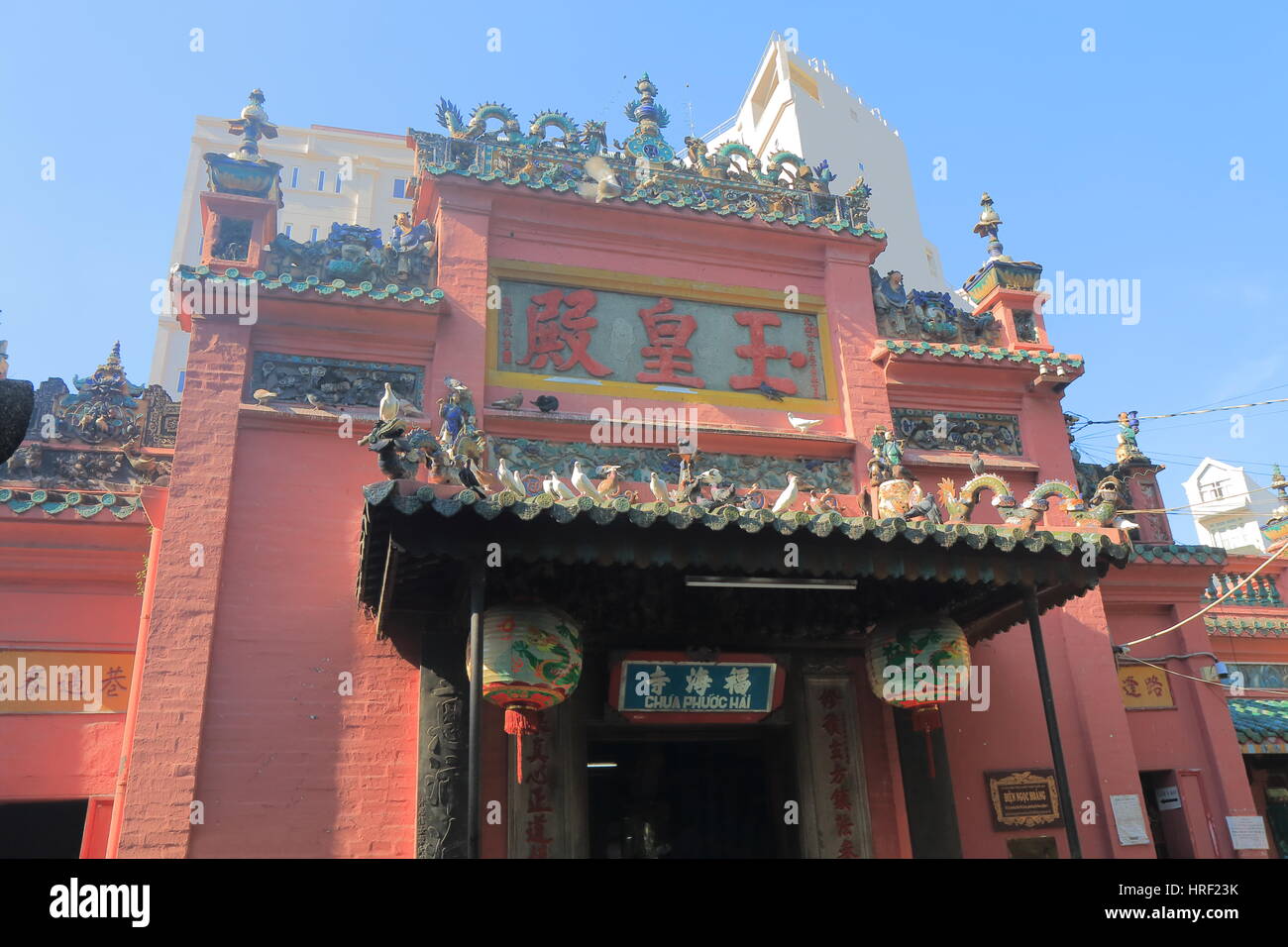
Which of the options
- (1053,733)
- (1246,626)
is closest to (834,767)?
(1053,733)

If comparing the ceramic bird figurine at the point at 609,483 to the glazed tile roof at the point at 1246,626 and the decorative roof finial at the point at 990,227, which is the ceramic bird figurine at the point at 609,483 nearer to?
the decorative roof finial at the point at 990,227

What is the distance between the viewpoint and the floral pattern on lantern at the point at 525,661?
264 inches

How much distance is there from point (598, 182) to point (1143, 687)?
7386 millimetres

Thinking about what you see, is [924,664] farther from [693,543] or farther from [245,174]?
[245,174]

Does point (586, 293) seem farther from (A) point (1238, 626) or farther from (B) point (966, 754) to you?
(A) point (1238, 626)

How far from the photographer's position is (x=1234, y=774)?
9.86 metres

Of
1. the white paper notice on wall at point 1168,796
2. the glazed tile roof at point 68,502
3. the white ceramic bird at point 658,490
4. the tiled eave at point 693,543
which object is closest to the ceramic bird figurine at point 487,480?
the tiled eave at point 693,543

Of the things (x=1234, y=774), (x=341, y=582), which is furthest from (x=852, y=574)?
(x=1234, y=774)

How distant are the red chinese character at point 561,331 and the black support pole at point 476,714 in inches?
143

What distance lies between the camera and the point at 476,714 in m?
6.09

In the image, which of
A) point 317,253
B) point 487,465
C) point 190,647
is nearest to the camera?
point 190,647
